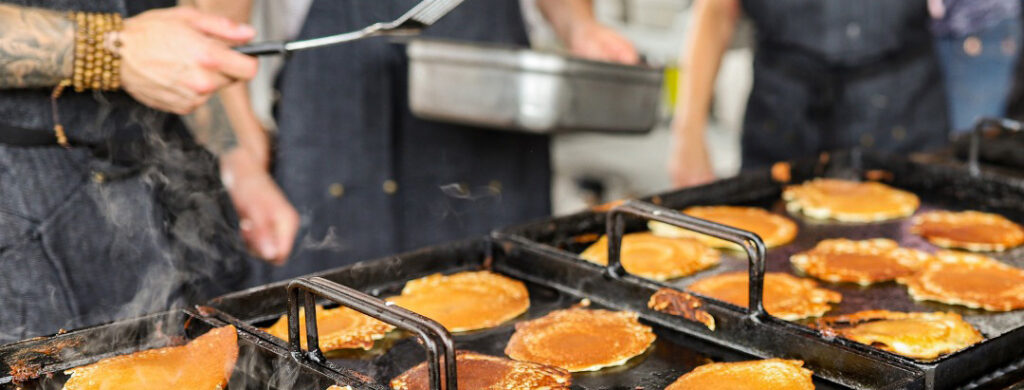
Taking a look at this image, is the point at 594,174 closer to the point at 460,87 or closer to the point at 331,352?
the point at 460,87

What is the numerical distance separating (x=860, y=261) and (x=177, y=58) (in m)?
1.56

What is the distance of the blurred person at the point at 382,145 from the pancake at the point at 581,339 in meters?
1.28

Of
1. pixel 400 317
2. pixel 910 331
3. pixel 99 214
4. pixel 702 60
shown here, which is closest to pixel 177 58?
pixel 99 214

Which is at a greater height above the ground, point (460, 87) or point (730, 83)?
point (460, 87)

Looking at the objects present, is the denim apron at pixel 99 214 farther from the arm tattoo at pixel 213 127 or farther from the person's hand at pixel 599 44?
the person's hand at pixel 599 44

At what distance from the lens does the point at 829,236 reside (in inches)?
99.0

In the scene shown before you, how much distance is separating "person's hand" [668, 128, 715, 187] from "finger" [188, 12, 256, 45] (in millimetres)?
2054

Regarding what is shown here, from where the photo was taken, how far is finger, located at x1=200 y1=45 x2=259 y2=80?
6.61ft

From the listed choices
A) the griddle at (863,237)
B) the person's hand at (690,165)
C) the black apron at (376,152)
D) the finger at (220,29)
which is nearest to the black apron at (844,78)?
the person's hand at (690,165)

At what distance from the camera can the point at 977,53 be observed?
4312 millimetres

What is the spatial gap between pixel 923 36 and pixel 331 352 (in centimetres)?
292

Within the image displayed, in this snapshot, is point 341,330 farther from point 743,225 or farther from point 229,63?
point 743,225

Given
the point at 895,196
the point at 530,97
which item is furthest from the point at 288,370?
the point at 895,196

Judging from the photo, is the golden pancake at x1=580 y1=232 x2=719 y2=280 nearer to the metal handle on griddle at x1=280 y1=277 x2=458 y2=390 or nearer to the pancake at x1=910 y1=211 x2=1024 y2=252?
the pancake at x1=910 y1=211 x2=1024 y2=252
